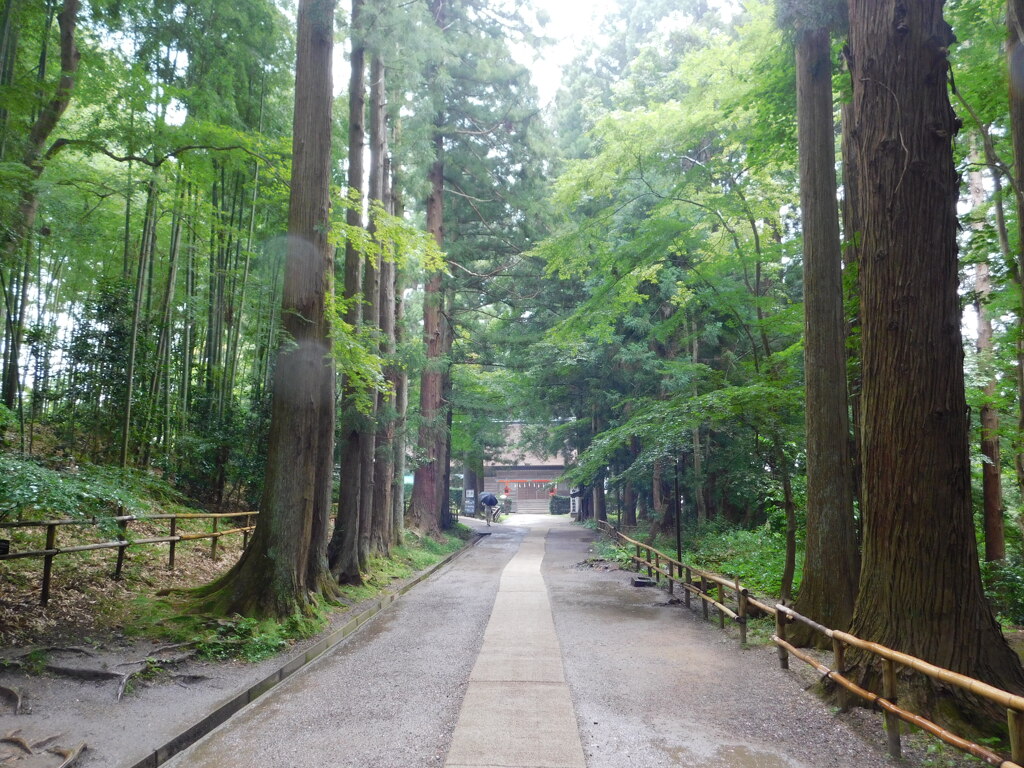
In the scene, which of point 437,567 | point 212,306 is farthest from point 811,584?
point 212,306

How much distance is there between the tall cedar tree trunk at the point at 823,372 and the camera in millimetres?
6820

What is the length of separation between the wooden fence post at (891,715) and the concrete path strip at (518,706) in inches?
75.3

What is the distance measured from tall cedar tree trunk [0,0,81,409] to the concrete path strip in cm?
760

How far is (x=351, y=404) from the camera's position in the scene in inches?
437

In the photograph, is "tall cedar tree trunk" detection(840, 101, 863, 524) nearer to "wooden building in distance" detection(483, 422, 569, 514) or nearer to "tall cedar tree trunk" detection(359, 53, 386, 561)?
"tall cedar tree trunk" detection(359, 53, 386, 561)

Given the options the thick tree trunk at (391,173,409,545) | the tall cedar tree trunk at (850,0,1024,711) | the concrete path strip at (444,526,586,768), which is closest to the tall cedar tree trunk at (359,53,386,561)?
the thick tree trunk at (391,173,409,545)

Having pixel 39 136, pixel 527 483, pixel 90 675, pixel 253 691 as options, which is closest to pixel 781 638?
pixel 253 691

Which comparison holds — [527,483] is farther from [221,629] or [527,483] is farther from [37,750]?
[37,750]

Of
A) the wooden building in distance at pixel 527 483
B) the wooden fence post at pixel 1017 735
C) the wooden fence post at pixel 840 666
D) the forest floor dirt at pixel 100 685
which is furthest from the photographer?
the wooden building in distance at pixel 527 483

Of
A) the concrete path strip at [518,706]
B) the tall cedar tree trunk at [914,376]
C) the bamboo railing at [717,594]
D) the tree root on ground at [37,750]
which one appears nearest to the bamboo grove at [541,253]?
the tall cedar tree trunk at [914,376]

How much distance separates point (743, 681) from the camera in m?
5.75

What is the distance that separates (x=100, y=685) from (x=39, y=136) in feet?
27.4

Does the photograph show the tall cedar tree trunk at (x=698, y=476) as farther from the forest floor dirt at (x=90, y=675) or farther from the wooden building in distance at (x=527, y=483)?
the wooden building in distance at (x=527, y=483)

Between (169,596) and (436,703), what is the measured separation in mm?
4374
